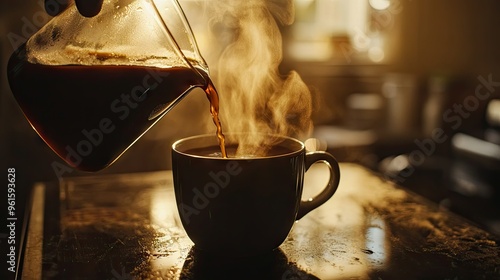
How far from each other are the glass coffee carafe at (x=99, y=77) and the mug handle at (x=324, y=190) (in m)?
0.24

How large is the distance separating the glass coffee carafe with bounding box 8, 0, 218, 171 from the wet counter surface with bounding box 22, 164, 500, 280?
0.15 meters

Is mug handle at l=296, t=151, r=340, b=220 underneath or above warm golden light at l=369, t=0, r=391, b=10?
above

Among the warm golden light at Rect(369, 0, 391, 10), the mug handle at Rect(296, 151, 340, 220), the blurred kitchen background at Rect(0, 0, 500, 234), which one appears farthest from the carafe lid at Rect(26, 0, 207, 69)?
the warm golden light at Rect(369, 0, 391, 10)

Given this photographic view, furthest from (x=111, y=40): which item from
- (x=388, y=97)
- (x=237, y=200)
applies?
(x=388, y=97)

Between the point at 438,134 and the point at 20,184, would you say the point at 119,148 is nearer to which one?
the point at 20,184

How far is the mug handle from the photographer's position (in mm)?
932

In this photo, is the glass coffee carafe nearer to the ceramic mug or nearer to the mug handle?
the ceramic mug

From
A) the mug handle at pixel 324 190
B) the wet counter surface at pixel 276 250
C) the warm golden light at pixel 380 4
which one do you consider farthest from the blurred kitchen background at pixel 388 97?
the mug handle at pixel 324 190

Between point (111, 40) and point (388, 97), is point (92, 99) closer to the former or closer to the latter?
point (111, 40)

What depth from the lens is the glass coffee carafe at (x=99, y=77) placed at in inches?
31.4

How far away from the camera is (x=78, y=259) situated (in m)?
0.82

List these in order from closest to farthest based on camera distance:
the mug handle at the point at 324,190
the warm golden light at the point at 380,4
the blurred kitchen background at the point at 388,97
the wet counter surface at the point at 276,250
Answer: the wet counter surface at the point at 276,250 < the mug handle at the point at 324,190 < the blurred kitchen background at the point at 388,97 < the warm golden light at the point at 380,4

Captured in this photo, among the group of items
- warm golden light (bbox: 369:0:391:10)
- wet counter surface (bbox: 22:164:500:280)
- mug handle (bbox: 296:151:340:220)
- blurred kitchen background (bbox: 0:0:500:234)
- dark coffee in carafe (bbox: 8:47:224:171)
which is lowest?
blurred kitchen background (bbox: 0:0:500:234)

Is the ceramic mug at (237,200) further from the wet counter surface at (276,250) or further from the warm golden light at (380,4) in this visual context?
the warm golden light at (380,4)
